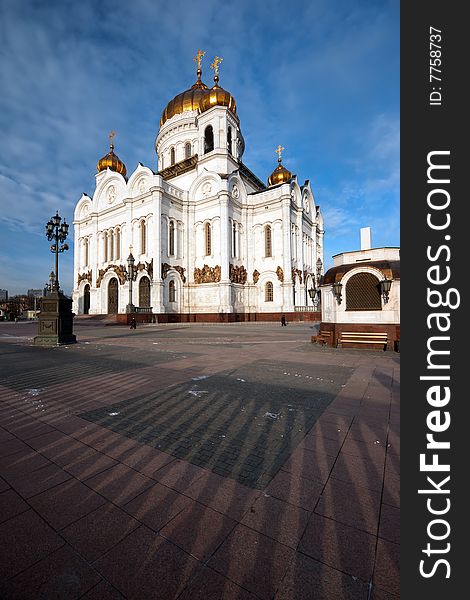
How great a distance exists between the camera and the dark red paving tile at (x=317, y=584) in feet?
4.35

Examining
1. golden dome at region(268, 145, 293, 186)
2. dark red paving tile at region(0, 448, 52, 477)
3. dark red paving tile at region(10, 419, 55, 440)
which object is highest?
golden dome at region(268, 145, 293, 186)

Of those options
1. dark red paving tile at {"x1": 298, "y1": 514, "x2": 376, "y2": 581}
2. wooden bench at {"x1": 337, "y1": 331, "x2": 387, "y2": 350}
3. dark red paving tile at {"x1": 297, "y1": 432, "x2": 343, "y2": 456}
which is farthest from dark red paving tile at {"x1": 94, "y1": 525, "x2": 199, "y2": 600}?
wooden bench at {"x1": 337, "y1": 331, "x2": 387, "y2": 350}

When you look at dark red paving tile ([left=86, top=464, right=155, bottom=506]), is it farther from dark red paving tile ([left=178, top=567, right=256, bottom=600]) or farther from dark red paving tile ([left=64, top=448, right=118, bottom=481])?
dark red paving tile ([left=178, top=567, right=256, bottom=600])

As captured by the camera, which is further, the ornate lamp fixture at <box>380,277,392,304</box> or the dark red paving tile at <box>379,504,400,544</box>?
the ornate lamp fixture at <box>380,277,392,304</box>

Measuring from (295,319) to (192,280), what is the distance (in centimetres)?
1345

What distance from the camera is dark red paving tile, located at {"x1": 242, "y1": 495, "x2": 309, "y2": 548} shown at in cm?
172

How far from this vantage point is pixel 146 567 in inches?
58.1

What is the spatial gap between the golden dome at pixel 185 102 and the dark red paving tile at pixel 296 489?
4900 cm

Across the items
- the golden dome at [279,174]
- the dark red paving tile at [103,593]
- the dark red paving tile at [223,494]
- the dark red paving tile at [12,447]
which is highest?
the golden dome at [279,174]

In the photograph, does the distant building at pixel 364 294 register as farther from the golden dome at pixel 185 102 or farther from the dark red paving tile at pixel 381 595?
the golden dome at pixel 185 102

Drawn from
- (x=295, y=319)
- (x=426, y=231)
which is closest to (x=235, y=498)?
(x=426, y=231)

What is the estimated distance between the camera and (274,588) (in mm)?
1351

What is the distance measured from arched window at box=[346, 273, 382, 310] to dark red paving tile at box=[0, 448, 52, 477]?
10.3 meters

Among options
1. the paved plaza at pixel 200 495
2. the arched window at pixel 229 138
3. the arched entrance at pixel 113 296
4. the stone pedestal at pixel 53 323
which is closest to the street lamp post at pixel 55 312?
the stone pedestal at pixel 53 323
